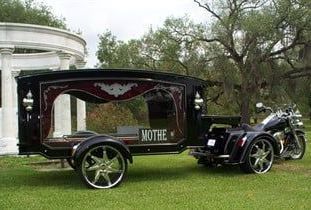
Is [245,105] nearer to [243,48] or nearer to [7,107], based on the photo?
[243,48]

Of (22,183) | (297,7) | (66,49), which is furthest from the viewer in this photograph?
(297,7)

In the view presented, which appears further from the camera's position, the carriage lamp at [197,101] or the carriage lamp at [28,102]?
the carriage lamp at [197,101]

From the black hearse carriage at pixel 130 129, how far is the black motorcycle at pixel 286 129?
48.8 inches

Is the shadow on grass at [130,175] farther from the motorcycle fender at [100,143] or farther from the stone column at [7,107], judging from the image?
the stone column at [7,107]

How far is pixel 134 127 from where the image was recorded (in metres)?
10.0

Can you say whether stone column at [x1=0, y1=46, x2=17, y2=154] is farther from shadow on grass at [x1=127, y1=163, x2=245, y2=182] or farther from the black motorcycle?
the black motorcycle

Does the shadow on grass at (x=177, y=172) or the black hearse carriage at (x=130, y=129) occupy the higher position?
the black hearse carriage at (x=130, y=129)

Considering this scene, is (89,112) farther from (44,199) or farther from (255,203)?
(255,203)

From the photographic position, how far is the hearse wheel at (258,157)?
402 inches

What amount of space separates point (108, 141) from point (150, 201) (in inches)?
63.5

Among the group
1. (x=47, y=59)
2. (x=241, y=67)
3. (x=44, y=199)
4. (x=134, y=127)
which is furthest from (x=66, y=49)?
(x=241, y=67)

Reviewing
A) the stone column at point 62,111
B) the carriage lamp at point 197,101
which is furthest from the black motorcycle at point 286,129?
the stone column at point 62,111

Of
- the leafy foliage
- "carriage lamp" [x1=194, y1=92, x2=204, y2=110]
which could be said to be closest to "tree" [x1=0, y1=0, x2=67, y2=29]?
the leafy foliage

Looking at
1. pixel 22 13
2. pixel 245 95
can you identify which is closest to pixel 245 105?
pixel 245 95
